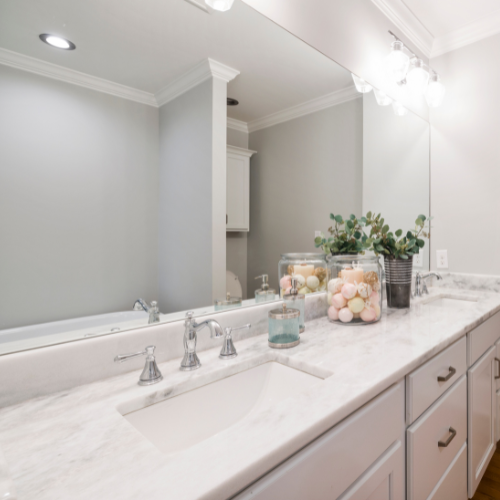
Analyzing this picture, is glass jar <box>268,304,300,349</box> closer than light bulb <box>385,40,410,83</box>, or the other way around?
glass jar <box>268,304,300,349</box>

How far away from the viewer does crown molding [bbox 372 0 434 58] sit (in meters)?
1.80

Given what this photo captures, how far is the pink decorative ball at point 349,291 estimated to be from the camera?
1.28 meters

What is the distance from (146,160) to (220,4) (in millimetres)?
585

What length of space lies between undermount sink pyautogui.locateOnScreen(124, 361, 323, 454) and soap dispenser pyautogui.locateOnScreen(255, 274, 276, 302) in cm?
34

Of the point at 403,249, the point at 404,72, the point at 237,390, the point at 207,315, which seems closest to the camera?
the point at 237,390

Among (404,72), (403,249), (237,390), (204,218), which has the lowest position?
(237,390)

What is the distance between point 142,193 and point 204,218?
0.74 ft

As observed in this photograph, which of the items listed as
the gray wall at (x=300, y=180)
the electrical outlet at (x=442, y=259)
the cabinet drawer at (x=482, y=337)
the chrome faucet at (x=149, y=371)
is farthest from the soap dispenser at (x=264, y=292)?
the electrical outlet at (x=442, y=259)

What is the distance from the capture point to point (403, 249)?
1.58 meters

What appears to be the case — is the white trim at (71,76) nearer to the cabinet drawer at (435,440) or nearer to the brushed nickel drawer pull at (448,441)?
the cabinet drawer at (435,440)

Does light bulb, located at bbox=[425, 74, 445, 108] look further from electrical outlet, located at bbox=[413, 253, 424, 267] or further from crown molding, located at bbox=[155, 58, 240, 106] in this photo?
crown molding, located at bbox=[155, 58, 240, 106]

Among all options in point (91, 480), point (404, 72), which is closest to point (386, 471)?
point (91, 480)

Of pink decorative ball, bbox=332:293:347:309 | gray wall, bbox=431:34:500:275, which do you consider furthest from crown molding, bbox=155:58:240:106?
gray wall, bbox=431:34:500:275

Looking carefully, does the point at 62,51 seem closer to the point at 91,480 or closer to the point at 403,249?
the point at 91,480
